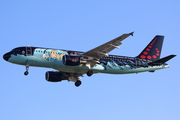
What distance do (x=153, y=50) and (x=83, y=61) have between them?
14247mm

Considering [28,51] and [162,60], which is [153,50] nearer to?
[162,60]

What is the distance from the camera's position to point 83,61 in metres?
50.5

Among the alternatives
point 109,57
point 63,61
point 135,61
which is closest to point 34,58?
point 63,61

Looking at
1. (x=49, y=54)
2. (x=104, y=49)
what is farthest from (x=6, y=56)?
(x=104, y=49)

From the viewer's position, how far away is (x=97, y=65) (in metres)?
52.3

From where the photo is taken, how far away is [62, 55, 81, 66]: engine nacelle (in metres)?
49.0

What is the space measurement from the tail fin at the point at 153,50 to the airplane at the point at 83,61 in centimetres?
125

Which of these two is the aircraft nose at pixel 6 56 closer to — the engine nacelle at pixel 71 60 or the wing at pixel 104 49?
the engine nacelle at pixel 71 60

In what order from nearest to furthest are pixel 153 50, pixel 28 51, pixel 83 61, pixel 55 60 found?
pixel 28 51 < pixel 55 60 < pixel 83 61 < pixel 153 50

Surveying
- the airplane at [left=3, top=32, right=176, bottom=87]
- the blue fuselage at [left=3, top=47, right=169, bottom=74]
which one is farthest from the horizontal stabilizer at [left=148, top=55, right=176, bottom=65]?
the blue fuselage at [left=3, top=47, right=169, bottom=74]

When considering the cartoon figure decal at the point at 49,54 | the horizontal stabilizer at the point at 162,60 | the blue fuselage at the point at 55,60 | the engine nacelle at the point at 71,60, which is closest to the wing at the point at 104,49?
the engine nacelle at the point at 71,60

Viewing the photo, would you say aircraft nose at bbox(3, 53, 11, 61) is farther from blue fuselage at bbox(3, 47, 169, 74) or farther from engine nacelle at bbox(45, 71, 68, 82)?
engine nacelle at bbox(45, 71, 68, 82)

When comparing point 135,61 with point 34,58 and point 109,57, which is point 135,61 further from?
point 34,58

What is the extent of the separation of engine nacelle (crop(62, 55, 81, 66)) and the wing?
5.06ft
